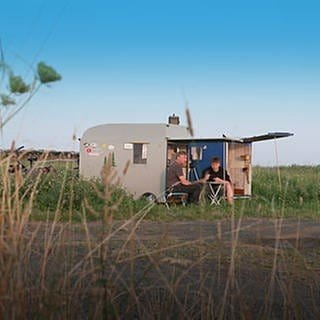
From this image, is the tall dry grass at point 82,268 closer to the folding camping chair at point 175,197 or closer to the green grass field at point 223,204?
the green grass field at point 223,204

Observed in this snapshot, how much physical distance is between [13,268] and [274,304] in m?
2.43

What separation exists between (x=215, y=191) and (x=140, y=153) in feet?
8.80

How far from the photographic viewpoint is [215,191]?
16.0 metres

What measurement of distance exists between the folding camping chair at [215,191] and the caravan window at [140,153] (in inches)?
88.9

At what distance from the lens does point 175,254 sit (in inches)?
251

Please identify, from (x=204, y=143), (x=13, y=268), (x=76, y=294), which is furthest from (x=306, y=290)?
(x=204, y=143)

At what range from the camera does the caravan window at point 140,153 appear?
17672 mm

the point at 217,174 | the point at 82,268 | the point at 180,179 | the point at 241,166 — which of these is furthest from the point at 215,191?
the point at 82,268

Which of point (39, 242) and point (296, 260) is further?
point (296, 260)

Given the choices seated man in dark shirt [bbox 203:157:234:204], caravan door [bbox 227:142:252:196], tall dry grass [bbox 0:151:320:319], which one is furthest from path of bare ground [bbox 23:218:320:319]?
A: caravan door [bbox 227:142:252:196]

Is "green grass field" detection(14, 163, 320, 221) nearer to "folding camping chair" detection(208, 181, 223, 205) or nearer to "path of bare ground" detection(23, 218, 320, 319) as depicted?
"folding camping chair" detection(208, 181, 223, 205)

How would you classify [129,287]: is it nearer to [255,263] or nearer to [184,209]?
[255,263]

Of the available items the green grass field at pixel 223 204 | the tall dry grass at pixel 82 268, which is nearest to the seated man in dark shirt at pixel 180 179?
the green grass field at pixel 223 204

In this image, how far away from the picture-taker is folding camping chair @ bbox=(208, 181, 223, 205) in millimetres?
15226
